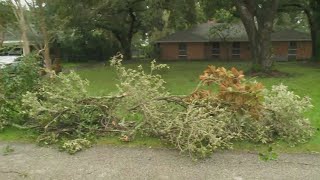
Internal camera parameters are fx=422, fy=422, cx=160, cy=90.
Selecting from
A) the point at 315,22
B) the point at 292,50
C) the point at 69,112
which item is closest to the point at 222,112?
the point at 69,112

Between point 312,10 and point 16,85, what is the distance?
2529cm

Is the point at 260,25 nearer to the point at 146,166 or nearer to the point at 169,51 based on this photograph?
the point at 146,166

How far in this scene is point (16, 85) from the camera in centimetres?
922

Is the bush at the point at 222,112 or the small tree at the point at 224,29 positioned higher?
the small tree at the point at 224,29

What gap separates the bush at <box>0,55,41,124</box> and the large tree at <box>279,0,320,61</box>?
23208mm

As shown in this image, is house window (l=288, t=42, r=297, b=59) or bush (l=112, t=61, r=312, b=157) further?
house window (l=288, t=42, r=297, b=59)

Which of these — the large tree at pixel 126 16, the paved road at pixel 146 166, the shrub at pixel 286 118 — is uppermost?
the large tree at pixel 126 16

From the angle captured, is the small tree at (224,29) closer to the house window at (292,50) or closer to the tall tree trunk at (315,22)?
the house window at (292,50)

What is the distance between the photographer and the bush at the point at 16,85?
9148 mm

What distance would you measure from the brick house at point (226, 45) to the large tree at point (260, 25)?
17852mm

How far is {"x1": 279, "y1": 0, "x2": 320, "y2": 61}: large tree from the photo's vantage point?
29203mm

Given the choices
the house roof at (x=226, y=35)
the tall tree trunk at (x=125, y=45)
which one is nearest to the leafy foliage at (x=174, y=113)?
the tall tree trunk at (x=125, y=45)

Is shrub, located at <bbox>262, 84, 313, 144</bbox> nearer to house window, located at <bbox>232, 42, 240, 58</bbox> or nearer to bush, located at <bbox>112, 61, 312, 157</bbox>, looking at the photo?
bush, located at <bbox>112, 61, 312, 157</bbox>

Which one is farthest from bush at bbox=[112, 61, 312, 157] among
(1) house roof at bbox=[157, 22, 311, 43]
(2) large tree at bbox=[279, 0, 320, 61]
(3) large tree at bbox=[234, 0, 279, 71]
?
(1) house roof at bbox=[157, 22, 311, 43]
